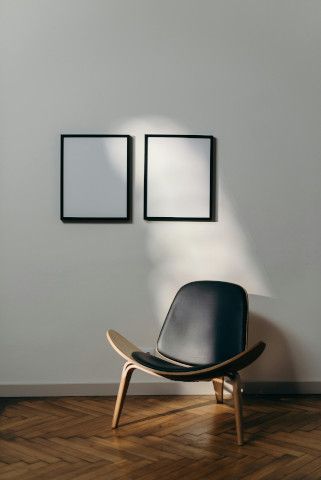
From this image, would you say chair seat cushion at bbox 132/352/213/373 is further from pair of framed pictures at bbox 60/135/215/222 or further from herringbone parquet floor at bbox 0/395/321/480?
pair of framed pictures at bbox 60/135/215/222

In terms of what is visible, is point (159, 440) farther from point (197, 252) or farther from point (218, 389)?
point (197, 252)

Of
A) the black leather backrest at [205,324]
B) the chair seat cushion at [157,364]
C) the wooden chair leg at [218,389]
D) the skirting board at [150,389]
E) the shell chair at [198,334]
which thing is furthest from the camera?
the skirting board at [150,389]

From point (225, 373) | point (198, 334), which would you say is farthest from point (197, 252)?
point (225, 373)

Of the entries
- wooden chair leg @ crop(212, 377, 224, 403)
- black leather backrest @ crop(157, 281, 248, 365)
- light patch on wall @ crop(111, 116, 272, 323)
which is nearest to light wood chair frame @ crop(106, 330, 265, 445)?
black leather backrest @ crop(157, 281, 248, 365)

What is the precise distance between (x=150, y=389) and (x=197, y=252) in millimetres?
971

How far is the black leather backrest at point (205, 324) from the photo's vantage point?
147 inches

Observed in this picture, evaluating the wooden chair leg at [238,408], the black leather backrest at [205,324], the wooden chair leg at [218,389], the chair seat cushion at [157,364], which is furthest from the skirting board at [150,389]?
the wooden chair leg at [238,408]

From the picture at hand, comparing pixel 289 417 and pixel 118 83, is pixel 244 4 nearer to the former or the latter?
pixel 118 83

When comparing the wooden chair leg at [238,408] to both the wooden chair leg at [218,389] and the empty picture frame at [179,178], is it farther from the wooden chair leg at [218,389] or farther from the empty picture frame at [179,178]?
the empty picture frame at [179,178]

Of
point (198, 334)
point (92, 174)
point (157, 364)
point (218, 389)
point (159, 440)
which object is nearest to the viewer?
point (159, 440)

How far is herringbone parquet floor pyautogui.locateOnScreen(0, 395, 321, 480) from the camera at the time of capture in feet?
9.32

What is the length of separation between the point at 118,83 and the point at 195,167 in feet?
2.49

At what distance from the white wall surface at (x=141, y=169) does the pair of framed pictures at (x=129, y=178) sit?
7cm

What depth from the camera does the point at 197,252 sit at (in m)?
4.22
